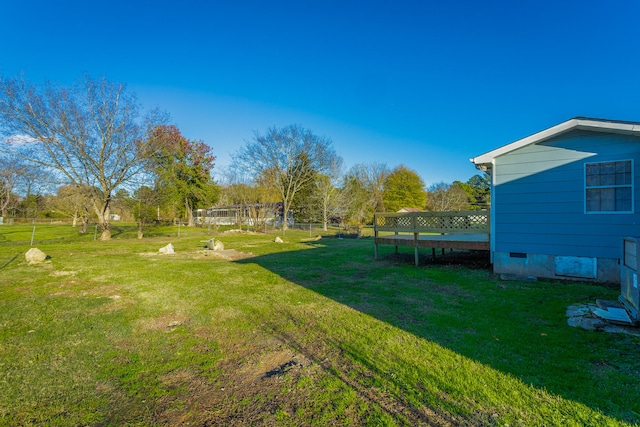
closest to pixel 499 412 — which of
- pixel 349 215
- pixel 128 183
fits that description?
pixel 128 183

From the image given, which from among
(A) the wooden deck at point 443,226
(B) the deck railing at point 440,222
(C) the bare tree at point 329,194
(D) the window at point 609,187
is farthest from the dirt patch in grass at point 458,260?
(C) the bare tree at point 329,194

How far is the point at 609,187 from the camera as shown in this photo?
6.11 meters

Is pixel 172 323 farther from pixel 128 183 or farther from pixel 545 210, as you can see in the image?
pixel 128 183

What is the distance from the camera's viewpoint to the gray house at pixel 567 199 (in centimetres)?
600

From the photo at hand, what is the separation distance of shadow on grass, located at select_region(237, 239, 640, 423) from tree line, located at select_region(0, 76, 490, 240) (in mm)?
14785

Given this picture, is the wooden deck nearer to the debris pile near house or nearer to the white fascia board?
the white fascia board

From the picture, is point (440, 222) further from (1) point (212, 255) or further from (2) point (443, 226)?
(1) point (212, 255)

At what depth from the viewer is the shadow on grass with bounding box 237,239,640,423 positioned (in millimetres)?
2471

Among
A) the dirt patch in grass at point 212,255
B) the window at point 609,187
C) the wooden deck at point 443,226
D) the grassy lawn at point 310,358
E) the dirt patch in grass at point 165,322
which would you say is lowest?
the dirt patch in grass at point 212,255

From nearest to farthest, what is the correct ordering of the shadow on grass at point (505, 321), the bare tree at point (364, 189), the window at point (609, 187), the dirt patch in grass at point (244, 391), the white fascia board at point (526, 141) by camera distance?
the dirt patch in grass at point (244, 391) → the shadow on grass at point (505, 321) → the window at point (609, 187) → the white fascia board at point (526, 141) → the bare tree at point (364, 189)

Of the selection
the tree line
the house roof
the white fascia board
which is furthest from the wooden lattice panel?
the tree line

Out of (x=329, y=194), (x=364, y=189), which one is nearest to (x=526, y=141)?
(x=329, y=194)

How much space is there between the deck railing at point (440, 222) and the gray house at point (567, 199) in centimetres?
55

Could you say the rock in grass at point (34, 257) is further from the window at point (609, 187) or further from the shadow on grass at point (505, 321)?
the window at point (609, 187)
